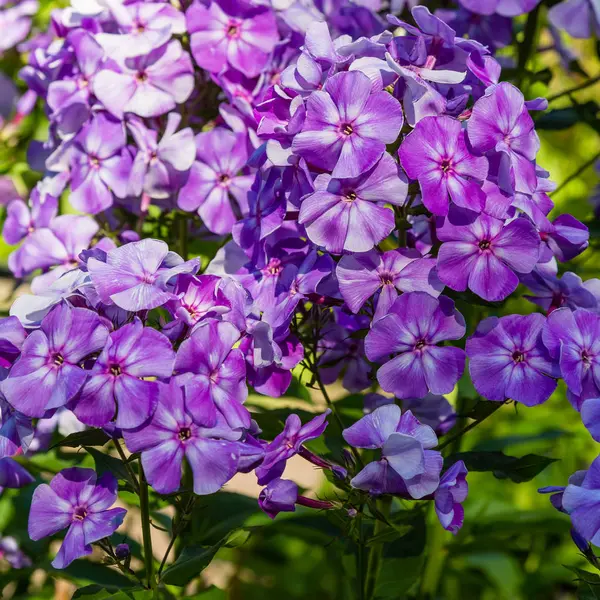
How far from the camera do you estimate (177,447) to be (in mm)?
941

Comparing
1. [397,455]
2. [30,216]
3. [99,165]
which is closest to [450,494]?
[397,455]

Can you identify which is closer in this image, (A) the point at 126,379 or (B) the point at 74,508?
(A) the point at 126,379

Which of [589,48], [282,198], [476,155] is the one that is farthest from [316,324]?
[589,48]

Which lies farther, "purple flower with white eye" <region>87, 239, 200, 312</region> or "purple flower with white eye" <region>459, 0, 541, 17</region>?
"purple flower with white eye" <region>459, 0, 541, 17</region>

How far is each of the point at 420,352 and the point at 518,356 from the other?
107 mm

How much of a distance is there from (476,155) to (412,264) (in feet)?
0.44

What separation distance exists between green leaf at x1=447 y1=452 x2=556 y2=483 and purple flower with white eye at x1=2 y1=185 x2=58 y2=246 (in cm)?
70

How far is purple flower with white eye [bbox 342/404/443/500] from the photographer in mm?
933

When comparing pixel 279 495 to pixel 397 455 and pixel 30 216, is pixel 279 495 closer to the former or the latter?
pixel 397 455

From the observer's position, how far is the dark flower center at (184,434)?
0.94 m

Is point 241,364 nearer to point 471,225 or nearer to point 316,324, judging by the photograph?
point 316,324

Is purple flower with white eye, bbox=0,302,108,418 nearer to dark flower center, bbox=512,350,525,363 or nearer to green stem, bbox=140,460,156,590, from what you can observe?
green stem, bbox=140,460,156,590

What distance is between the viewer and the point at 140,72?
4.38 feet

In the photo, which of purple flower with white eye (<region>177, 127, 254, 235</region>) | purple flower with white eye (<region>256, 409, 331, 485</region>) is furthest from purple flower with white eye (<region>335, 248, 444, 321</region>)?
purple flower with white eye (<region>177, 127, 254, 235</region>)
